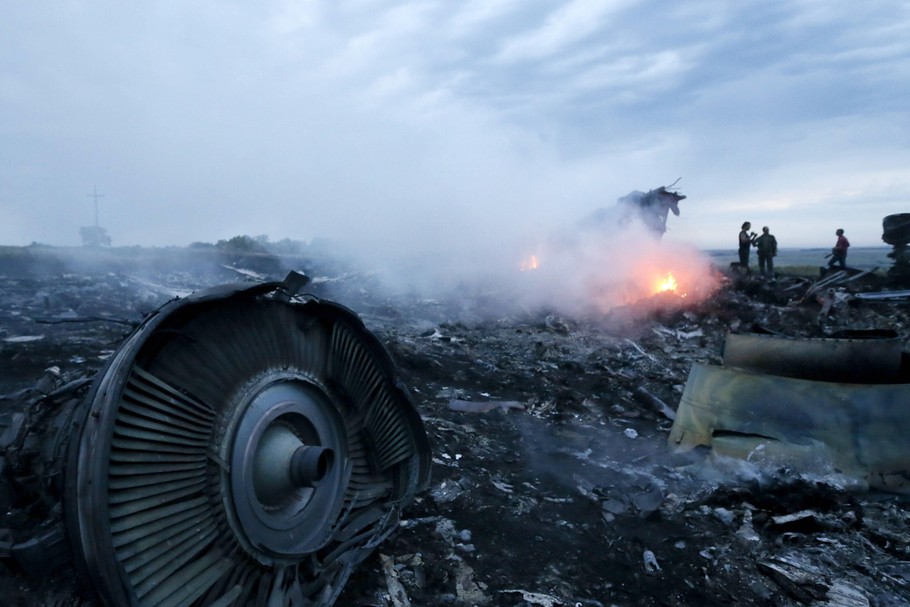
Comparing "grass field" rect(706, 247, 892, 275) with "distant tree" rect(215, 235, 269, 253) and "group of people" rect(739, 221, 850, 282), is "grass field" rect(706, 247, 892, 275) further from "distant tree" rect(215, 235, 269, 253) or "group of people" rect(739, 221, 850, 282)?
"distant tree" rect(215, 235, 269, 253)

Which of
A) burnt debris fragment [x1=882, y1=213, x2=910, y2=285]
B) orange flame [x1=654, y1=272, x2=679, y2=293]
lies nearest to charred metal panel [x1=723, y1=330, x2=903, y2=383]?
orange flame [x1=654, y1=272, x2=679, y2=293]

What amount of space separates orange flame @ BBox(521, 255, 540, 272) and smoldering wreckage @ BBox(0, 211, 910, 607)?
11930 mm

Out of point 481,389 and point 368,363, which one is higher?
point 368,363

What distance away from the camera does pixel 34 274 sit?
1619 cm

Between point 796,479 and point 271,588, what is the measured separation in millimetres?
3754

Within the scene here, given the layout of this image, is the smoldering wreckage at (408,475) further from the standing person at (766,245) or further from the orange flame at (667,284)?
the standing person at (766,245)

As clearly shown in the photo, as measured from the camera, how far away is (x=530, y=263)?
19703 mm

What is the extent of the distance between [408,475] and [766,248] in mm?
15605

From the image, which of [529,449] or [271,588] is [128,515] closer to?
[271,588]

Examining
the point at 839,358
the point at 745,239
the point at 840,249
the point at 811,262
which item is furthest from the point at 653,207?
the point at 811,262

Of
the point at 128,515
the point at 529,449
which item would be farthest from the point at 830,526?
the point at 128,515

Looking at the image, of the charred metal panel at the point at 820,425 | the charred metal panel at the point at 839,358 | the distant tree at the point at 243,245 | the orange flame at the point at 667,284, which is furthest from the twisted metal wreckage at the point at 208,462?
the distant tree at the point at 243,245

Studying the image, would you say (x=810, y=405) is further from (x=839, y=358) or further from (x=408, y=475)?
(x=408, y=475)

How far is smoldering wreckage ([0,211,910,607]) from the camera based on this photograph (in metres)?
2.00
